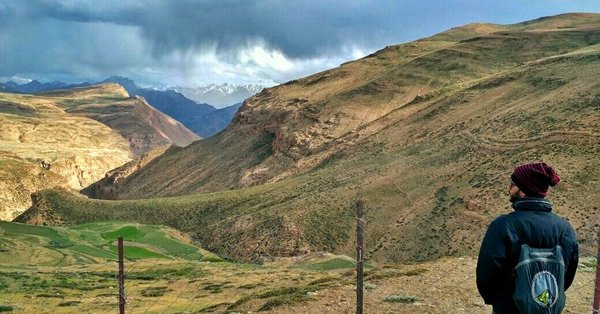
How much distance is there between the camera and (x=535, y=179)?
5801mm

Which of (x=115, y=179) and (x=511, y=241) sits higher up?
(x=511, y=241)

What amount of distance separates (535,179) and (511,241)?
2.59 ft

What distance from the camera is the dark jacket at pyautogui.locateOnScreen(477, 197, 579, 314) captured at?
560 cm

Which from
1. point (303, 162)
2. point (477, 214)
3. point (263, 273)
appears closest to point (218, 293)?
point (263, 273)

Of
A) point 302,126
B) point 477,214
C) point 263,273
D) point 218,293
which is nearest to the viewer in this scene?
point 218,293

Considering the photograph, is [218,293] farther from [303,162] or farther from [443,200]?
[303,162]

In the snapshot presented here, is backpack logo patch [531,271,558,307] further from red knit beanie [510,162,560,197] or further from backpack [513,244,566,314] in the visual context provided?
red knit beanie [510,162,560,197]

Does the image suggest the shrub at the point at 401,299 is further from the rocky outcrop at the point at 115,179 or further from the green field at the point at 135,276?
the rocky outcrop at the point at 115,179

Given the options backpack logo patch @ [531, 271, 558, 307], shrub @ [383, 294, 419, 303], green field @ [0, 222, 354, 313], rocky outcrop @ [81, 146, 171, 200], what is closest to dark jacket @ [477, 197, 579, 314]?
backpack logo patch @ [531, 271, 558, 307]

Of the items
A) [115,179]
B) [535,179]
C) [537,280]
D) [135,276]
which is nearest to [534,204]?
[535,179]

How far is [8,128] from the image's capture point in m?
185

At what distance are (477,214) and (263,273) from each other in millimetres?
17156

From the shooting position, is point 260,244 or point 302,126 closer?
point 260,244

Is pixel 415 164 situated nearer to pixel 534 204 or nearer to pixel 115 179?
pixel 534 204
